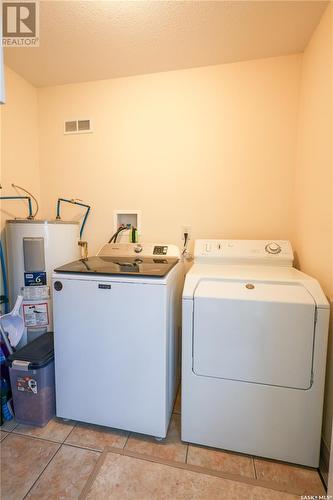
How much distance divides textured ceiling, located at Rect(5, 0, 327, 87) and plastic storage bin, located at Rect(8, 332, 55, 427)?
6.68ft

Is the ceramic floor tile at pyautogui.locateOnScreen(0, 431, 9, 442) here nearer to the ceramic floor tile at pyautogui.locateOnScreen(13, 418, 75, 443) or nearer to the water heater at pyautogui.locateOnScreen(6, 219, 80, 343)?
the ceramic floor tile at pyautogui.locateOnScreen(13, 418, 75, 443)

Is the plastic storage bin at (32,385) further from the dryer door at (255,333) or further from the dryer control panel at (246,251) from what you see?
the dryer control panel at (246,251)

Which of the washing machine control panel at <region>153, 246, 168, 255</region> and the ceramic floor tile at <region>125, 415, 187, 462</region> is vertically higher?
the washing machine control panel at <region>153, 246, 168, 255</region>

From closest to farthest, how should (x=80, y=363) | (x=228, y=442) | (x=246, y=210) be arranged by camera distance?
(x=228, y=442), (x=80, y=363), (x=246, y=210)

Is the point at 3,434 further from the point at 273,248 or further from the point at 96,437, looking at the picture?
the point at 273,248

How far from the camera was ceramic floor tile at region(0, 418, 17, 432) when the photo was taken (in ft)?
4.59

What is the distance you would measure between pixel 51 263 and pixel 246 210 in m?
1.53

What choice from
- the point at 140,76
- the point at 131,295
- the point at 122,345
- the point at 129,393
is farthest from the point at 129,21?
the point at 129,393

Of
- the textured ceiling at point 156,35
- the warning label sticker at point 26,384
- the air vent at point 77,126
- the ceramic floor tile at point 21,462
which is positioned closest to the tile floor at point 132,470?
the ceramic floor tile at point 21,462

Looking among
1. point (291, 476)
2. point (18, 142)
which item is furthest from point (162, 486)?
point (18, 142)

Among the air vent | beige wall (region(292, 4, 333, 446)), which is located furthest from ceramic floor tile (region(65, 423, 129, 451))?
the air vent

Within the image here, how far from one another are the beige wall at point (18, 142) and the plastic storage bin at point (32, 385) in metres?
1.07

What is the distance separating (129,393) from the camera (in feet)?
4.28

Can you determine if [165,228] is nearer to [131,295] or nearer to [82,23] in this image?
[131,295]
